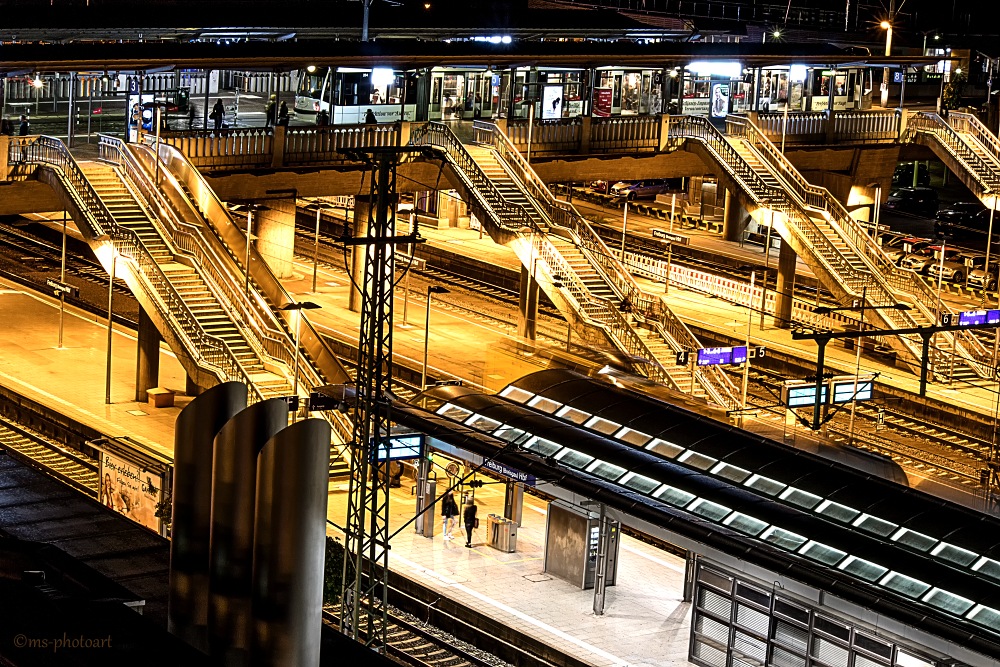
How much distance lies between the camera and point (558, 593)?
3297 centimetres

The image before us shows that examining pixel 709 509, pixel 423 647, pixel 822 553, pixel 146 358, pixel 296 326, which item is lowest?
pixel 423 647

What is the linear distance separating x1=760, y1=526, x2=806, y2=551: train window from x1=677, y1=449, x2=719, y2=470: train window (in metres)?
3.15

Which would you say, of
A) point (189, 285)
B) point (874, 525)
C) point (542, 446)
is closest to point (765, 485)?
point (874, 525)

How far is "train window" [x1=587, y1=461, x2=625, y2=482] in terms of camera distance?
3278 centimetres

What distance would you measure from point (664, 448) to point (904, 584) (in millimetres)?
7082

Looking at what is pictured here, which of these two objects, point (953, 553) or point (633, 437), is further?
point (633, 437)

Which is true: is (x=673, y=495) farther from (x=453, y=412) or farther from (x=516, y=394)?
(x=516, y=394)

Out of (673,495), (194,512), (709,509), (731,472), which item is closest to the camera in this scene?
(194,512)

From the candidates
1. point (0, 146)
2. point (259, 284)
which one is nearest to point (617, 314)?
point (259, 284)

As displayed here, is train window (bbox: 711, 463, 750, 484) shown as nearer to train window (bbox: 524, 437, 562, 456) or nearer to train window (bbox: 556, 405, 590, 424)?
train window (bbox: 524, 437, 562, 456)

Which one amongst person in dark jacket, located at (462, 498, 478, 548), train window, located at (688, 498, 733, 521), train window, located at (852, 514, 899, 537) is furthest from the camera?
person in dark jacket, located at (462, 498, 478, 548)

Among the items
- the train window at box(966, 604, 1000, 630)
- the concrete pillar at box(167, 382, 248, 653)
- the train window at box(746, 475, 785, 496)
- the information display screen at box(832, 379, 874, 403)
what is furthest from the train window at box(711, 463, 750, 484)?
the concrete pillar at box(167, 382, 248, 653)

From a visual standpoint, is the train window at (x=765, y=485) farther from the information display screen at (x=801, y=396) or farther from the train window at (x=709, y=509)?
the information display screen at (x=801, y=396)

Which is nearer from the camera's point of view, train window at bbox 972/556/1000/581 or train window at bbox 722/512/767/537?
train window at bbox 972/556/1000/581
